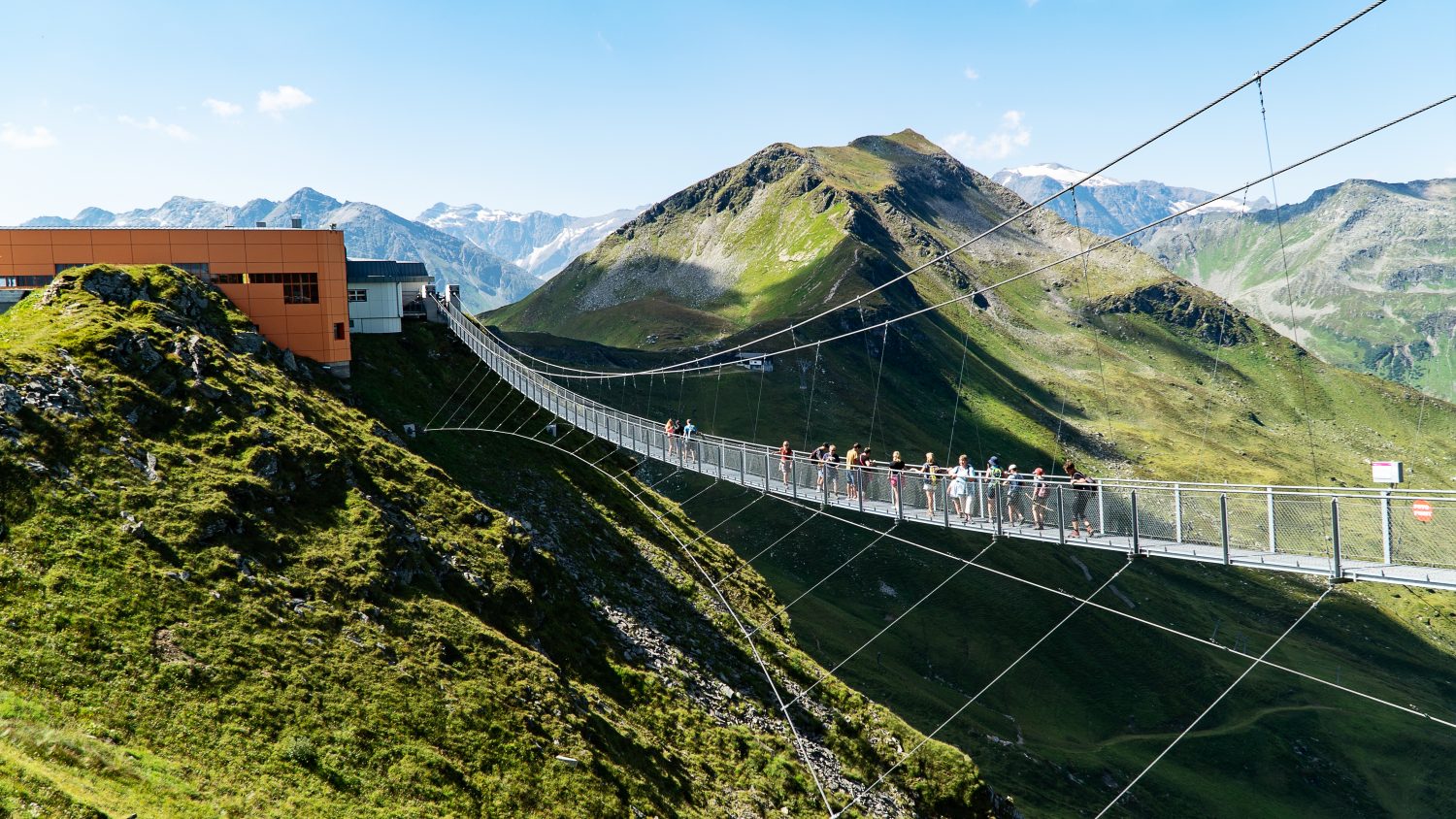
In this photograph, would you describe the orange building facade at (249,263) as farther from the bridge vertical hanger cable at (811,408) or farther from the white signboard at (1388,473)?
the bridge vertical hanger cable at (811,408)

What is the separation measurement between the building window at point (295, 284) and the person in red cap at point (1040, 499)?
29063 millimetres

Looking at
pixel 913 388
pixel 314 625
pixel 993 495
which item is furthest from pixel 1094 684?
pixel 913 388

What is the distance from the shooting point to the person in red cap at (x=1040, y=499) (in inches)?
829

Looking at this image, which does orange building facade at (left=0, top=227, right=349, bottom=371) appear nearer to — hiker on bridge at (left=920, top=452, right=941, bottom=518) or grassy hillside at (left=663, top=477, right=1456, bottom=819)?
hiker on bridge at (left=920, top=452, right=941, bottom=518)

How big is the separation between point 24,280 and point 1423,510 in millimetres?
41076

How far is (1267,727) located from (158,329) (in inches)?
3278

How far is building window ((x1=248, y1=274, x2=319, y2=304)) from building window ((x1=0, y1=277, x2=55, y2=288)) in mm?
6588

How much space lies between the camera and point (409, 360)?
42.3 meters

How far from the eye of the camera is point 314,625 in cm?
2158

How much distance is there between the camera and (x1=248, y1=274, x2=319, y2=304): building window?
35.9m

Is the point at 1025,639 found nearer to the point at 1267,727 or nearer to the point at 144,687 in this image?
the point at 1267,727

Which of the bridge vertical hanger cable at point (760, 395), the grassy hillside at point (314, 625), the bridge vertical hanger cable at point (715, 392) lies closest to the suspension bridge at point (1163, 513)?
the grassy hillside at point (314, 625)

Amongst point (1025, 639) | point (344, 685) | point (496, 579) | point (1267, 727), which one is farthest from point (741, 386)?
point (344, 685)

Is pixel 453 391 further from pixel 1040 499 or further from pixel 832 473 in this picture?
pixel 1040 499
